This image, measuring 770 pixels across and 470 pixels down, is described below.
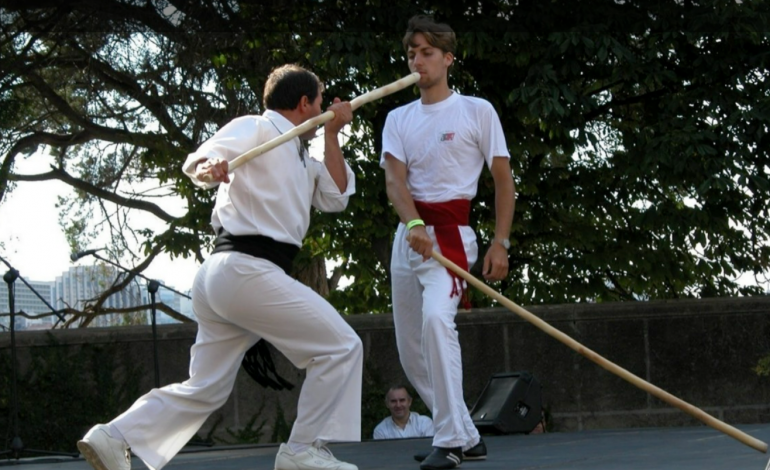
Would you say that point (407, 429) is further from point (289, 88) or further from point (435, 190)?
point (289, 88)

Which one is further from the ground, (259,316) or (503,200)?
(503,200)

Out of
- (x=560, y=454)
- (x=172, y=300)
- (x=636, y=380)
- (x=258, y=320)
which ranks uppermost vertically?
(x=172, y=300)

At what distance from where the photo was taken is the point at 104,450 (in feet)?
16.2

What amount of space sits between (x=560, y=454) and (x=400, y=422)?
315 cm

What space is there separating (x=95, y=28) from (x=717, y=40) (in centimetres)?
611

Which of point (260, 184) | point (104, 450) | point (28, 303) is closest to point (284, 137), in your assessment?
point (260, 184)

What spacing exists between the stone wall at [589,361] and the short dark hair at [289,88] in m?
4.53

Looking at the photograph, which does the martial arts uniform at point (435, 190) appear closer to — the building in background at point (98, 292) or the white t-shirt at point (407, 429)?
the white t-shirt at point (407, 429)

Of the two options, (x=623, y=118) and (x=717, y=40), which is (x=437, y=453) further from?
(x=623, y=118)

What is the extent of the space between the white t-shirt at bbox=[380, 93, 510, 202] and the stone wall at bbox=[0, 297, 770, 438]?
12.5ft

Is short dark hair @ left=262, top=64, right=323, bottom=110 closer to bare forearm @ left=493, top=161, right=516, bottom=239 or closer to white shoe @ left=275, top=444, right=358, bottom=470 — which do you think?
bare forearm @ left=493, top=161, right=516, bottom=239

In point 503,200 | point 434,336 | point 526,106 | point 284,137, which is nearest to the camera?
point 284,137

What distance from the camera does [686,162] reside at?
10.5 metres

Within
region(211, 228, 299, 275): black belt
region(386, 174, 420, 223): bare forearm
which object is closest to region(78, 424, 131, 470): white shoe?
region(211, 228, 299, 275): black belt
